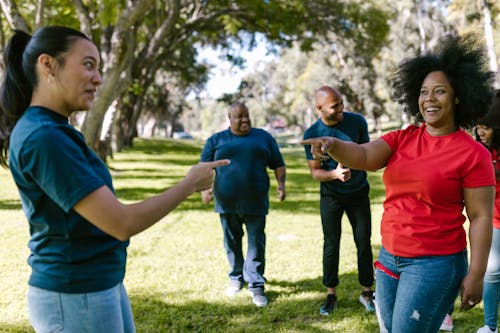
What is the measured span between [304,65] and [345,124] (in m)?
60.6

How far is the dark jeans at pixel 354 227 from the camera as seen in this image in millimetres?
5020

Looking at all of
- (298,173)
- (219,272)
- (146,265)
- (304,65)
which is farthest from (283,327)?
(304,65)

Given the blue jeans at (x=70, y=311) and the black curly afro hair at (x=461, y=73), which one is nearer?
the blue jeans at (x=70, y=311)

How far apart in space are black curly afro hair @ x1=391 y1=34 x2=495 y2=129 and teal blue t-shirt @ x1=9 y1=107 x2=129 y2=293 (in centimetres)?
190

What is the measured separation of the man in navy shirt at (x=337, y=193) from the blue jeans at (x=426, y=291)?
2.18m

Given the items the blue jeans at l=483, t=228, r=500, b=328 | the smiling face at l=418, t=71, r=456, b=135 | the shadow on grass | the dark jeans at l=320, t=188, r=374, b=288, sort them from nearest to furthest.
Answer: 1. the smiling face at l=418, t=71, r=456, b=135
2. the blue jeans at l=483, t=228, r=500, b=328
3. the shadow on grass
4. the dark jeans at l=320, t=188, r=374, b=288

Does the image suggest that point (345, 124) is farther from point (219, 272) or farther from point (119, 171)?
point (119, 171)

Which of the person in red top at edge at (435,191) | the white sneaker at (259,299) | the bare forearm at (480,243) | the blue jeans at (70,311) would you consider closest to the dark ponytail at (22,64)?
the blue jeans at (70,311)

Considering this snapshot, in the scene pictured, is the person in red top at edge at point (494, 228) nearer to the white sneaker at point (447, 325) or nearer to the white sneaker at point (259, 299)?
the white sneaker at point (447, 325)

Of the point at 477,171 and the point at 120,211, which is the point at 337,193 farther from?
the point at 120,211

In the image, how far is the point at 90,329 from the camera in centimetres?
191

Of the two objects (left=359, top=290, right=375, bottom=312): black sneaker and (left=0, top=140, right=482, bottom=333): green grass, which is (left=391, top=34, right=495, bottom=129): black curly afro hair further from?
(left=359, top=290, right=375, bottom=312): black sneaker

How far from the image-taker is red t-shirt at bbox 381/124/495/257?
2.58 meters

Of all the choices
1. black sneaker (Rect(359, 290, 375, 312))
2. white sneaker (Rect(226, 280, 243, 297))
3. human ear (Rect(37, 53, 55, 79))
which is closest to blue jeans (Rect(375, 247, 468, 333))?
human ear (Rect(37, 53, 55, 79))
